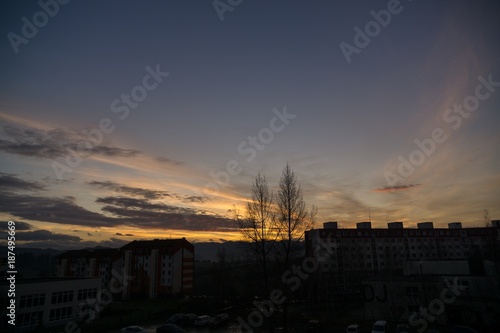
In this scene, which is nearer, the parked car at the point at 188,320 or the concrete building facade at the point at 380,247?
the parked car at the point at 188,320

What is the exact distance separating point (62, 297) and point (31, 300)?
4.27 metres

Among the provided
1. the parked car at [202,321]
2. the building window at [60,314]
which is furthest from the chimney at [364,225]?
the building window at [60,314]

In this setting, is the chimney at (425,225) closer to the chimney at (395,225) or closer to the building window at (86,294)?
the chimney at (395,225)

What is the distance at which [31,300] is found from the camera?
3416 cm

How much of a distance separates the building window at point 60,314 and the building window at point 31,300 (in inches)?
82.5

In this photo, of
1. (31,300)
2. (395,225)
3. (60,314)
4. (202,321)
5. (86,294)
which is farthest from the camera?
(395,225)

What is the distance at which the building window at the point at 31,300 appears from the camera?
1307 inches

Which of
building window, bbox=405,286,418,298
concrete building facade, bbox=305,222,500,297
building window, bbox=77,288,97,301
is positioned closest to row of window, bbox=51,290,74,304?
building window, bbox=77,288,97,301

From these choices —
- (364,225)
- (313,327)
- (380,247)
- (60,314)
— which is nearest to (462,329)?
(313,327)

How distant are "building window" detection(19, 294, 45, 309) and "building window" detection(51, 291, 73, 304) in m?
1.52

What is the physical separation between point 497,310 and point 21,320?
166 feet

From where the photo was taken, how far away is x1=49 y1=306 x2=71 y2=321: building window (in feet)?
119

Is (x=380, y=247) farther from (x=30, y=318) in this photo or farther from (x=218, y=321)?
(x=30, y=318)

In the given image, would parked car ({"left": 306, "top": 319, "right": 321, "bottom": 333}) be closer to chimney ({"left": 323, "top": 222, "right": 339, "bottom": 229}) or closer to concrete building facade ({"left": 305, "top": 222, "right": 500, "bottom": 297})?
concrete building facade ({"left": 305, "top": 222, "right": 500, "bottom": 297})
